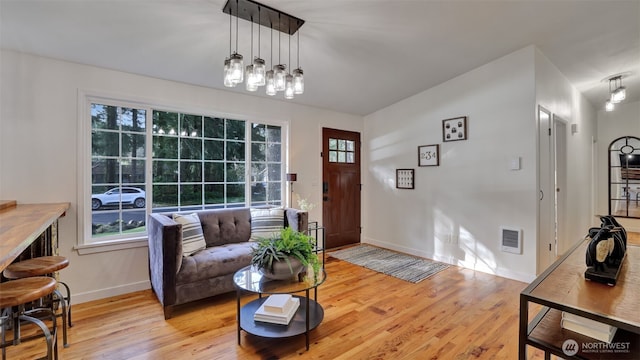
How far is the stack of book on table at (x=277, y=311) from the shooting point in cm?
205

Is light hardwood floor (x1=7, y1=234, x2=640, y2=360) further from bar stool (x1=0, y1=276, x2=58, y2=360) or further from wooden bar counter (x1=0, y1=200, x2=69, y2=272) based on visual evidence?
wooden bar counter (x1=0, y1=200, x2=69, y2=272)

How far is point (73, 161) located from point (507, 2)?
4.09m

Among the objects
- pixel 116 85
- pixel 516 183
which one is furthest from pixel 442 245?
pixel 116 85

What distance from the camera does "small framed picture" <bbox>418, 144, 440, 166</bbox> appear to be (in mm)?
3982

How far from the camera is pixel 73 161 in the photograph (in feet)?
8.68

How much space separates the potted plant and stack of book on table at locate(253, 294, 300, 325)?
0.29 meters

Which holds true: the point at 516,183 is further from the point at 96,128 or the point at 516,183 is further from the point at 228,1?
the point at 96,128

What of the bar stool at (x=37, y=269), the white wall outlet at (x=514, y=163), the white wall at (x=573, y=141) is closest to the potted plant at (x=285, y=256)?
the bar stool at (x=37, y=269)

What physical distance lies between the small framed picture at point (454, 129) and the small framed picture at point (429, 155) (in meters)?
0.18

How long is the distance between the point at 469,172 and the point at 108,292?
14.1 ft

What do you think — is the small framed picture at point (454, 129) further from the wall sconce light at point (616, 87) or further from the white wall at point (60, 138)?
the white wall at point (60, 138)

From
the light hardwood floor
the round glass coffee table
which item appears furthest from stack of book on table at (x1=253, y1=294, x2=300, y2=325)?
the light hardwood floor

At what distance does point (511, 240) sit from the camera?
3273 mm

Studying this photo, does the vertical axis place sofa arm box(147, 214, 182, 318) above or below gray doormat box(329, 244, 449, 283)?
above
